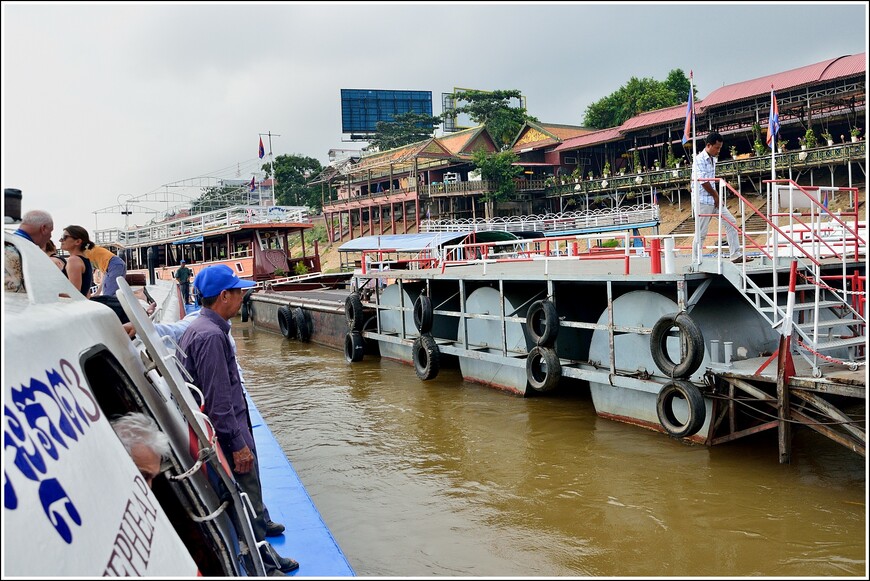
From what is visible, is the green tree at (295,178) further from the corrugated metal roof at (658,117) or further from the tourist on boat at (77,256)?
the tourist on boat at (77,256)

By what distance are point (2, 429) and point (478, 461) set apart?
7.15 meters

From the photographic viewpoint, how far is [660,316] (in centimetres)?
838

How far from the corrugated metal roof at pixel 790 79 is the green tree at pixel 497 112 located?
1687 cm

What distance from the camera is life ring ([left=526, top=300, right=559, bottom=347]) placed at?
32.0 feet

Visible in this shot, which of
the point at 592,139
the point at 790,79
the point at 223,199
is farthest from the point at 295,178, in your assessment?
the point at 790,79

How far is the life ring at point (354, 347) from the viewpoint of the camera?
604 inches

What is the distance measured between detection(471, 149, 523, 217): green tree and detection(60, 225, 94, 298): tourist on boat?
38445mm

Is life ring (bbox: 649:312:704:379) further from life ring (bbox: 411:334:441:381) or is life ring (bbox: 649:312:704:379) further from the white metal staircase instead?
life ring (bbox: 411:334:441:381)

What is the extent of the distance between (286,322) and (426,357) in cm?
864

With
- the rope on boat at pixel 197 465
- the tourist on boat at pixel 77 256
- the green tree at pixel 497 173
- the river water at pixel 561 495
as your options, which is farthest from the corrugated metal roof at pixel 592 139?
the rope on boat at pixel 197 465

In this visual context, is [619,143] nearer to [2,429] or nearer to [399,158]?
[399,158]

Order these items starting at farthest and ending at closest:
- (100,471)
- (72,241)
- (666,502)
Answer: (666,502), (72,241), (100,471)

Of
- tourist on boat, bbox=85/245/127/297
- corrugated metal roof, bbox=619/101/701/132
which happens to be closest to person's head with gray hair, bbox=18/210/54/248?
tourist on boat, bbox=85/245/127/297

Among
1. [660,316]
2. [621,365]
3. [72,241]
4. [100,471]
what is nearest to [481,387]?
[621,365]
